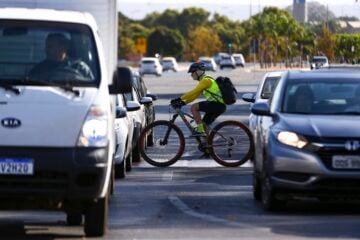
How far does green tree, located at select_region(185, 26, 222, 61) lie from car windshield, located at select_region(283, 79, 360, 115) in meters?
136

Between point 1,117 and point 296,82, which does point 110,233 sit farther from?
point 296,82

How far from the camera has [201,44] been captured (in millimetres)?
153125

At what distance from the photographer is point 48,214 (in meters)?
14.3

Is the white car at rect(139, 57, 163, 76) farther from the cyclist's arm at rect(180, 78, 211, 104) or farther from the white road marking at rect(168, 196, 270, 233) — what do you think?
the white road marking at rect(168, 196, 270, 233)

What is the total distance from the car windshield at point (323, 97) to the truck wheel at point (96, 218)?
12.0ft

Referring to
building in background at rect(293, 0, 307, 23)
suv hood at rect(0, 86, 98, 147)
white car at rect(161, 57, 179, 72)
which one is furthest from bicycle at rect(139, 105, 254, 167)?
building in background at rect(293, 0, 307, 23)

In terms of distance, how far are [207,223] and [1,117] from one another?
3.09m

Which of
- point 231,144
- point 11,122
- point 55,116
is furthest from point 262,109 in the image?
point 231,144

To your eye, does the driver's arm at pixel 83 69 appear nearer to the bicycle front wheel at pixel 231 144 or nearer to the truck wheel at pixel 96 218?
the truck wheel at pixel 96 218

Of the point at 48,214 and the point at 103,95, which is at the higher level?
the point at 103,95

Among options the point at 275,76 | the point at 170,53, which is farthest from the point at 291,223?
the point at 170,53

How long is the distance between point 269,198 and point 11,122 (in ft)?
13.3

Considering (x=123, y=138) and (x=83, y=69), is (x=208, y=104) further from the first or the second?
(x=83, y=69)

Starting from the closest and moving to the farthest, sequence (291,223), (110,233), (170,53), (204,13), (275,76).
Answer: (110,233)
(291,223)
(275,76)
(170,53)
(204,13)
